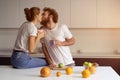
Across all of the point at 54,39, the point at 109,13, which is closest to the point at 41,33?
the point at 54,39

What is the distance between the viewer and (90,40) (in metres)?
4.71

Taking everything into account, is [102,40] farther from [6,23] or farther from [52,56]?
[52,56]

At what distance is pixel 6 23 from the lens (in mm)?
4387

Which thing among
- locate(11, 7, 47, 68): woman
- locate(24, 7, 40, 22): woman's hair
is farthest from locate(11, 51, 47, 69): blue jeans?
locate(24, 7, 40, 22): woman's hair

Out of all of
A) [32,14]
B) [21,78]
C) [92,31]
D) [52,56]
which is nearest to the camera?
[21,78]

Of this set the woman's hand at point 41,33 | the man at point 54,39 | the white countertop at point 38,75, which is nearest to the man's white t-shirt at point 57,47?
the man at point 54,39

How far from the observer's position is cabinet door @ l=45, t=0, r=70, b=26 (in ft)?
14.3

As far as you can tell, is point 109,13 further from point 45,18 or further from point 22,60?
point 22,60

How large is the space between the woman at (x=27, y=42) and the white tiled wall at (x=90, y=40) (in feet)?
7.10

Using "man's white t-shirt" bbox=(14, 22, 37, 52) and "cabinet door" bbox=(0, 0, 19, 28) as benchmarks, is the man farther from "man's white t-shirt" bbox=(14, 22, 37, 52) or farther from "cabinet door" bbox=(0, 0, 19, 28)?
"cabinet door" bbox=(0, 0, 19, 28)

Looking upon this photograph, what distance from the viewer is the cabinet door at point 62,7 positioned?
4.35 metres

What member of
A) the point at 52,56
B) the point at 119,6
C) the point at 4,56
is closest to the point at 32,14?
the point at 52,56

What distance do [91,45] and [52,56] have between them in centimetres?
196

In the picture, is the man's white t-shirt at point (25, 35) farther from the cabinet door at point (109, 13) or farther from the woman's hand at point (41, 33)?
the cabinet door at point (109, 13)
